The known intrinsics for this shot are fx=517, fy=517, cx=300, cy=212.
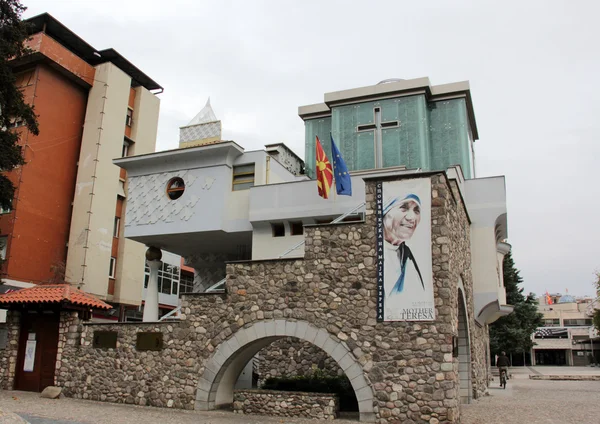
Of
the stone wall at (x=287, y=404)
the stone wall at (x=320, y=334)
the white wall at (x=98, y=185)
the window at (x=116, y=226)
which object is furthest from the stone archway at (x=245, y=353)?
the window at (x=116, y=226)

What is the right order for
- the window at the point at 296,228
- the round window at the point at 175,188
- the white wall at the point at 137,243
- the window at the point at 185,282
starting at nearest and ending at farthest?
1. the window at the point at 296,228
2. the round window at the point at 175,188
3. the white wall at the point at 137,243
4. the window at the point at 185,282

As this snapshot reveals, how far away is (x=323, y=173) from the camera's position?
15641 mm

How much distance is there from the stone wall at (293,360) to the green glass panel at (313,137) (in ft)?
29.3

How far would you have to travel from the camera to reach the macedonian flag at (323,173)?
50.8 ft

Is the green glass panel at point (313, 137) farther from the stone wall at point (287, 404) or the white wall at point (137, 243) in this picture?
the white wall at point (137, 243)

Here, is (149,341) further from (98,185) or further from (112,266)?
(112,266)

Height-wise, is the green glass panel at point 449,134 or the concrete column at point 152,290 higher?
the green glass panel at point 449,134

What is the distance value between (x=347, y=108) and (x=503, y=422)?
552 inches

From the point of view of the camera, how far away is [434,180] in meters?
12.0

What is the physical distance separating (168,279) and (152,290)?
62.3 ft

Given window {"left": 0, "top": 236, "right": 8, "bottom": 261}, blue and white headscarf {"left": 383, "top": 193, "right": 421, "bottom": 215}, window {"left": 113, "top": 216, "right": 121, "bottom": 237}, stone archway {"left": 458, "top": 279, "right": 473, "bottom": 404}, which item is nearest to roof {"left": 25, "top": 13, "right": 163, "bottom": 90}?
window {"left": 113, "top": 216, "right": 121, "bottom": 237}

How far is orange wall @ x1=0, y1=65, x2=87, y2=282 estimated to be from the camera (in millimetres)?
25969

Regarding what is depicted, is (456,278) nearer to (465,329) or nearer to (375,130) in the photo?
(465,329)

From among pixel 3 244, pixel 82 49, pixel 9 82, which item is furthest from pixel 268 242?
pixel 82 49
